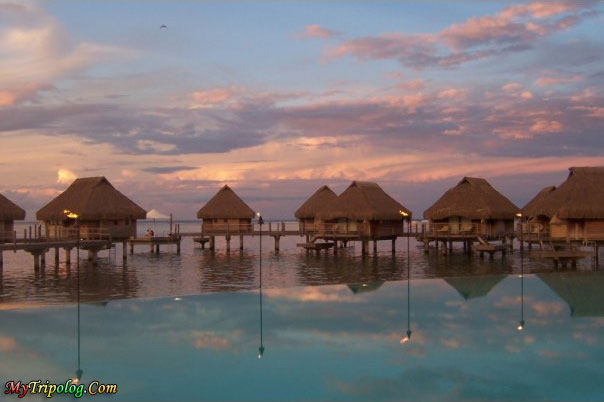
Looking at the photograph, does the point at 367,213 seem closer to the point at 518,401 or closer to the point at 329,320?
the point at 329,320

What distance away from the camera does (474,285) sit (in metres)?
27.0

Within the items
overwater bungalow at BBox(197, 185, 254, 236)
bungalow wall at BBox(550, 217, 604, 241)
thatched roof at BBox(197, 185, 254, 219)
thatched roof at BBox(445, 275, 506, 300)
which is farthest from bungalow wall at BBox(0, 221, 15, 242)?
bungalow wall at BBox(550, 217, 604, 241)

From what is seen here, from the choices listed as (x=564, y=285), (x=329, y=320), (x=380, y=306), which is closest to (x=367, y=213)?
(x=564, y=285)

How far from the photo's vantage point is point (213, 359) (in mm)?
14445

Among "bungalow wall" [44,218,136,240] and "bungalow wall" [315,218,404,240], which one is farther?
"bungalow wall" [315,218,404,240]

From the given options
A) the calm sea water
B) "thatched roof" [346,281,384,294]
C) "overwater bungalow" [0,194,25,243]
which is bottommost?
the calm sea water

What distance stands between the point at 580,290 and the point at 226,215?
3334 centimetres

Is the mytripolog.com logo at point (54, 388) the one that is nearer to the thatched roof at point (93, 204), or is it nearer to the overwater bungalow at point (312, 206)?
the thatched roof at point (93, 204)

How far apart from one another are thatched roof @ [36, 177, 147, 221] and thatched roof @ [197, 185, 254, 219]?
9.01m

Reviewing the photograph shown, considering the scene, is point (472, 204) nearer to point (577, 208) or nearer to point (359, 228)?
point (577, 208)

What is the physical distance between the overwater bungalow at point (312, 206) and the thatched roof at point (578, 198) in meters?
18.8

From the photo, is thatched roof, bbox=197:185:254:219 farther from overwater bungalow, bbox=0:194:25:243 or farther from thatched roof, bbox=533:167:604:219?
thatched roof, bbox=533:167:604:219

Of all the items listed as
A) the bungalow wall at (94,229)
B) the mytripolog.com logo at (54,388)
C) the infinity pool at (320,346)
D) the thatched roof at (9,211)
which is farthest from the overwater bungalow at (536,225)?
the mytripolog.com logo at (54,388)

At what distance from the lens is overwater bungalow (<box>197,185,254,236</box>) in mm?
54134
